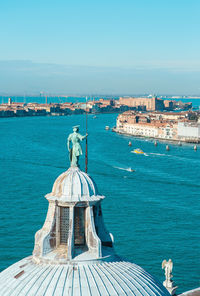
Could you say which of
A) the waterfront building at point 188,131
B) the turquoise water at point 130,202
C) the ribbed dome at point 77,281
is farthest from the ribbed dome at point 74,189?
the waterfront building at point 188,131

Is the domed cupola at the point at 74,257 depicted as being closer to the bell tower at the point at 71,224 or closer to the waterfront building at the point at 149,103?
the bell tower at the point at 71,224

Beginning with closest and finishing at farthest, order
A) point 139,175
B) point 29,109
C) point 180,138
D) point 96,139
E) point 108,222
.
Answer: point 108,222, point 139,175, point 96,139, point 180,138, point 29,109

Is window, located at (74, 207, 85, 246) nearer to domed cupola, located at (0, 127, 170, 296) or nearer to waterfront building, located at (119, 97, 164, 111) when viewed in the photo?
domed cupola, located at (0, 127, 170, 296)

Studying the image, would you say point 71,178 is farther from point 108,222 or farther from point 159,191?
point 159,191

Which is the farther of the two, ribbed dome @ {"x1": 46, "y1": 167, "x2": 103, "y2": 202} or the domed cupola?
ribbed dome @ {"x1": 46, "y1": 167, "x2": 103, "y2": 202}

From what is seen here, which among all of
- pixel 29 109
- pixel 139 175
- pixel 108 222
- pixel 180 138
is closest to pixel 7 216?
pixel 108 222

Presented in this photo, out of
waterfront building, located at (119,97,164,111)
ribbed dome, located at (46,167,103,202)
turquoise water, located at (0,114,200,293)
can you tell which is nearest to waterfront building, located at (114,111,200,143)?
A: turquoise water, located at (0,114,200,293)
